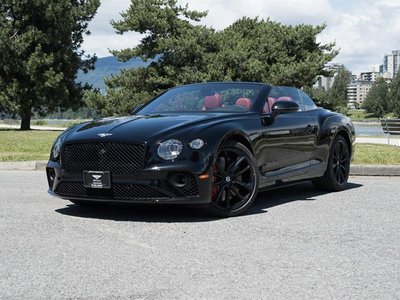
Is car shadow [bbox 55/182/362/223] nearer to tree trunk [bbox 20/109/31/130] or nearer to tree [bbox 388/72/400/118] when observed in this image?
tree trunk [bbox 20/109/31/130]

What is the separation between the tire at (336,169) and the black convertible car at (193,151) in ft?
1.80

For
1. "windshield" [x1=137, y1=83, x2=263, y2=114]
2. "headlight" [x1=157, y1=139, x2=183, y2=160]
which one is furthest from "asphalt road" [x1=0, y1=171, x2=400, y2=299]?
"windshield" [x1=137, y1=83, x2=263, y2=114]

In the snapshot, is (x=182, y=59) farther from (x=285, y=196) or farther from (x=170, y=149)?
(x=170, y=149)

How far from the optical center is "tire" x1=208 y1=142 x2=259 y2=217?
19.5 ft

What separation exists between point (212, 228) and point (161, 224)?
482 millimetres

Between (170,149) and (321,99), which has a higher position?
(321,99)

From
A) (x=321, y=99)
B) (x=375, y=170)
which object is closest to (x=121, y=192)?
(x=375, y=170)

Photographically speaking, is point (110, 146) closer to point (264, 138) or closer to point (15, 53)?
point (264, 138)

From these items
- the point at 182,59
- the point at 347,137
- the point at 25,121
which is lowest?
the point at 25,121

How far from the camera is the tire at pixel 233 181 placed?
5.93 meters

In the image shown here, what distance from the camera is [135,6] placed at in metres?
39.1

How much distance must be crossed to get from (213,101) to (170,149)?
152 centimetres

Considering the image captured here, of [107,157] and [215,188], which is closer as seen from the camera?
[107,157]

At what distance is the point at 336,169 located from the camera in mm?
8227
